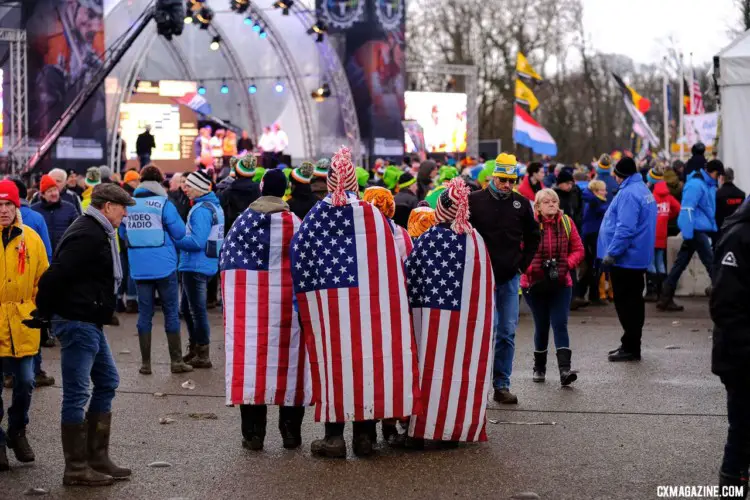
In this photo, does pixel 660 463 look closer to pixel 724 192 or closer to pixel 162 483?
pixel 162 483

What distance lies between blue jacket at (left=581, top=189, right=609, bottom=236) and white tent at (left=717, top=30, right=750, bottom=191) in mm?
2051

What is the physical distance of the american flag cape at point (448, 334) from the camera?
25.6 ft

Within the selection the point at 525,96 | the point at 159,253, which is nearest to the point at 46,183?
the point at 159,253

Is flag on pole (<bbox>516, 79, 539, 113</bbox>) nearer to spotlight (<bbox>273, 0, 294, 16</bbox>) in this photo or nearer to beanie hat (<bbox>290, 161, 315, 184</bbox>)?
spotlight (<bbox>273, 0, 294, 16</bbox>)

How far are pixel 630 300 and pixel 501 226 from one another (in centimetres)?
276

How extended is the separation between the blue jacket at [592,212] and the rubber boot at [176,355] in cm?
706

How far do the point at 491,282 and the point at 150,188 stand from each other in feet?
14.4

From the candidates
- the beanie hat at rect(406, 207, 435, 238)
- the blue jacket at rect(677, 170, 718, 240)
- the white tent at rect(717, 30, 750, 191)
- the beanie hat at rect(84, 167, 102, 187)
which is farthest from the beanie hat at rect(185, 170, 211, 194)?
the white tent at rect(717, 30, 750, 191)

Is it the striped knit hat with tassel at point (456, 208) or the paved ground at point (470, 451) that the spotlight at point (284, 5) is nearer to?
the paved ground at point (470, 451)

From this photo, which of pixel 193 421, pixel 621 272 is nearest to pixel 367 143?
pixel 621 272

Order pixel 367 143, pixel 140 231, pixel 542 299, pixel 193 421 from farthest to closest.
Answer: pixel 367 143 → pixel 140 231 → pixel 542 299 → pixel 193 421

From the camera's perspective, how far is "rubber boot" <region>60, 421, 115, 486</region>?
7.04 meters

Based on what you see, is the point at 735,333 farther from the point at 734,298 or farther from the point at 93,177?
the point at 93,177

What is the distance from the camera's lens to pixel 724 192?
53.1ft
